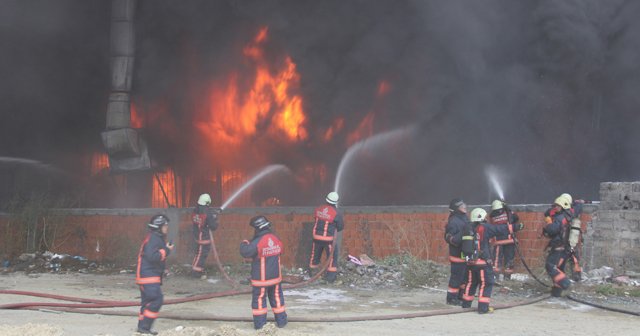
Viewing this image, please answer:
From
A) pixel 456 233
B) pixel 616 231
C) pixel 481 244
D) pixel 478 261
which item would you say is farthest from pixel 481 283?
pixel 616 231

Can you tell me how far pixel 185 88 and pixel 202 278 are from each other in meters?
9.49

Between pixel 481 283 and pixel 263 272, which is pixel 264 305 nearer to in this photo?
pixel 263 272

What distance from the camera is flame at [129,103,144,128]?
63.7 ft

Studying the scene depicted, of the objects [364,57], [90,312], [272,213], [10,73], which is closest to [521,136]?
[364,57]

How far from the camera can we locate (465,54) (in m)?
17.6

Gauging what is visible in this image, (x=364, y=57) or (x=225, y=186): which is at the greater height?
(x=364, y=57)

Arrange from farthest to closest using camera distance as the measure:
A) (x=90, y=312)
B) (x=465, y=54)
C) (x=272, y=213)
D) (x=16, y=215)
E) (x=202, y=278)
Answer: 1. (x=465, y=54)
2. (x=16, y=215)
3. (x=272, y=213)
4. (x=202, y=278)
5. (x=90, y=312)

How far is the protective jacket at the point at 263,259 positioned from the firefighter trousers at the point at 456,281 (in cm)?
286

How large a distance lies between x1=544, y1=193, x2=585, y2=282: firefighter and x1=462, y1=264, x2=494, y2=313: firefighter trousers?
2.17 m

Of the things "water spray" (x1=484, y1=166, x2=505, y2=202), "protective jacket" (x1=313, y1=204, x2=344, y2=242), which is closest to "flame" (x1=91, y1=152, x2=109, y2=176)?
"protective jacket" (x1=313, y1=204, x2=344, y2=242)

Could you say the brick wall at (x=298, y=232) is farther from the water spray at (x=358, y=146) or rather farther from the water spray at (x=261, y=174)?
the water spray at (x=358, y=146)

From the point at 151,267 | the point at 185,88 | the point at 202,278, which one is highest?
the point at 185,88

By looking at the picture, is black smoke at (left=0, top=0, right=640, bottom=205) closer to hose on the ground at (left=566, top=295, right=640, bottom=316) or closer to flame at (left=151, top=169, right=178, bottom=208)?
flame at (left=151, top=169, right=178, bottom=208)

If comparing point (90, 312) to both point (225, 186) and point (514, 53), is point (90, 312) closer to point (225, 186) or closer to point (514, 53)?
point (225, 186)
